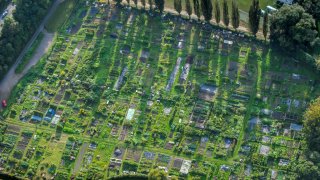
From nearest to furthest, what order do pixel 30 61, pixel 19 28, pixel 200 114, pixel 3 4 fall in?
1. pixel 200 114
2. pixel 19 28
3. pixel 30 61
4. pixel 3 4

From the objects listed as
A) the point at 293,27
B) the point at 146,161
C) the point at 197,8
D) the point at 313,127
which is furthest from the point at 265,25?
the point at 146,161

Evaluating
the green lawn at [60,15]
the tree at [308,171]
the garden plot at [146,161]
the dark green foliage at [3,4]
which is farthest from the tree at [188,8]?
the dark green foliage at [3,4]

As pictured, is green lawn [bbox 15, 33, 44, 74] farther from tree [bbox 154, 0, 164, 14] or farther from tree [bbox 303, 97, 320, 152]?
tree [bbox 303, 97, 320, 152]

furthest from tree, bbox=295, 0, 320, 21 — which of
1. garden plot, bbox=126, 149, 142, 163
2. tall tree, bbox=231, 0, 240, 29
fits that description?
garden plot, bbox=126, 149, 142, 163

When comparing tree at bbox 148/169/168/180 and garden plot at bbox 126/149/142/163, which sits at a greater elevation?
garden plot at bbox 126/149/142/163

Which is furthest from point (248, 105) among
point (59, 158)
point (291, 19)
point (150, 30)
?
point (59, 158)

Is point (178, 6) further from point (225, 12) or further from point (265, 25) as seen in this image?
point (265, 25)

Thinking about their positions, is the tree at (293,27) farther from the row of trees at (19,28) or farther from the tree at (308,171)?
the row of trees at (19,28)

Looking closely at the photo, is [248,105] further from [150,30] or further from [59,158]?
[59,158]
